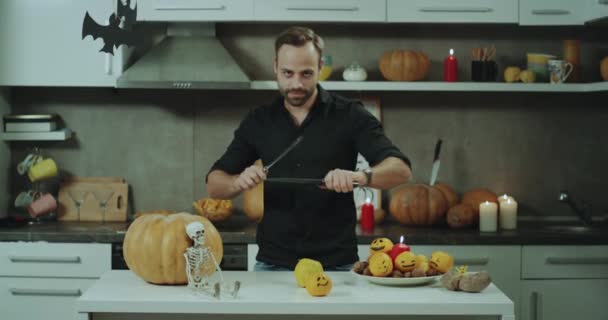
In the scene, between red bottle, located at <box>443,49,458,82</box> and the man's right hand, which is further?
red bottle, located at <box>443,49,458,82</box>

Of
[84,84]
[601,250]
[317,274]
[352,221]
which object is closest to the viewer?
[317,274]

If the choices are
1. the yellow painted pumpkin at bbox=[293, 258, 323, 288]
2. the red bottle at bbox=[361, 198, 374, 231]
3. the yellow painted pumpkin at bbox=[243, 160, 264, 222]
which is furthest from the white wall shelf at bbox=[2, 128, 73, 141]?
the yellow painted pumpkin at bbox=[293, 258, 323, 288]

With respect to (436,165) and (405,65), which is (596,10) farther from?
(436,165)

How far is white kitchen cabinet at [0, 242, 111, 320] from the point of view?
4.02 metres

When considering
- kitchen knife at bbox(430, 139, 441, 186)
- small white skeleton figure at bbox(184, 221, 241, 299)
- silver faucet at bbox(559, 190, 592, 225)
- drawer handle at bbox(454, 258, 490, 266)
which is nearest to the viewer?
small white skeleton figure at bbox(184, 221, 241, 299)

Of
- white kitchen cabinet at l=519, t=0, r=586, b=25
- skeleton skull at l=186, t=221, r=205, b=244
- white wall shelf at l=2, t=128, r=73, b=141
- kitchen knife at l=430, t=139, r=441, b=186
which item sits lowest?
skeleton skull at l=186, t=221, r=205, b=244

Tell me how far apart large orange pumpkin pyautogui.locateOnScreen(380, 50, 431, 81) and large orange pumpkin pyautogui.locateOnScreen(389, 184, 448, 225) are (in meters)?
0.54

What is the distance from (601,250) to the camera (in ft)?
13.2

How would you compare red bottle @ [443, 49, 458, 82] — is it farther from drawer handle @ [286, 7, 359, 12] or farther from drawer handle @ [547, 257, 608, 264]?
drawer handle @ [547, 257, 608, 264]

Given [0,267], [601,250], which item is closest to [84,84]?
[0,267]

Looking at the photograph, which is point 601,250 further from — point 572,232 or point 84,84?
point 84,84

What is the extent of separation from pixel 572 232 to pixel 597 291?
280mm

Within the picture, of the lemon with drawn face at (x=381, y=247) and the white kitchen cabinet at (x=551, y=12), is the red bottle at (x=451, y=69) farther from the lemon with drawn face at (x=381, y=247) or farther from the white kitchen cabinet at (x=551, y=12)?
the lemon with drawn face at (x=381, y=247)

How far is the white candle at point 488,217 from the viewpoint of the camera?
4.22 meters
